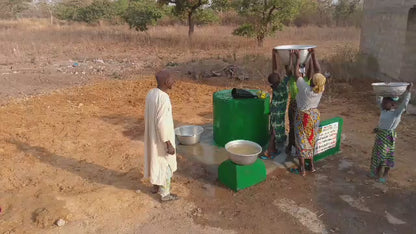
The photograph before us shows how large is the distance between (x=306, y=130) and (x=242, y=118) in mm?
1024

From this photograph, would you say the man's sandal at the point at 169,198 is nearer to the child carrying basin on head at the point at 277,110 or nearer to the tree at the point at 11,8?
the child carrying basin on head at the point at 277,110

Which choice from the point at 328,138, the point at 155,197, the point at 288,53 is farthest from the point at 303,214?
the point at 288,53

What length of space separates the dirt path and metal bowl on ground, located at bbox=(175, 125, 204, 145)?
1.45 ft

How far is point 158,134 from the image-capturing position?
3473 mm

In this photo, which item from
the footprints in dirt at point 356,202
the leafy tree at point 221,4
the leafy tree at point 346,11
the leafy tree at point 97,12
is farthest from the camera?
the leafy tree at point 346,11

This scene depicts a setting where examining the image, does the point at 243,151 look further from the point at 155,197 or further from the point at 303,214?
the point at 155,197

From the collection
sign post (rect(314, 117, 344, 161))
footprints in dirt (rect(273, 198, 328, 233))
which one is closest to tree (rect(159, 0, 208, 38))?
sign post (rect(314, 117, 344, 161))

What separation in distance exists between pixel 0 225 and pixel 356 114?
20.3ft

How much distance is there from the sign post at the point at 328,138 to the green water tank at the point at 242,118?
805 millimetres

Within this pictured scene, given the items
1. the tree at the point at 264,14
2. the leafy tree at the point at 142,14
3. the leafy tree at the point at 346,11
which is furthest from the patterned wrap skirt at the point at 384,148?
the leafy tree at the point at 346,11

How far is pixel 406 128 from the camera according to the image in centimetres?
582

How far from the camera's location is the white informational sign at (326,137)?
14.6ft

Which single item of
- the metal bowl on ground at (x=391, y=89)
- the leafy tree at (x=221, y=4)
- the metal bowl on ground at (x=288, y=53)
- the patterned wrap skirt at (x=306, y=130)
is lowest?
the patterned wrap skirt at (x=306, y=130)

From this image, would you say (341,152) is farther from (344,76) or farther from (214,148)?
(344,76)
